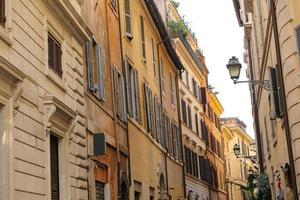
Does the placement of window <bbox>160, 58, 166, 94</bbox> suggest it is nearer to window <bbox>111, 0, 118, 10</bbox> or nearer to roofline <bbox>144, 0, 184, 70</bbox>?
roofline <bbox>144, 0, 184, 70</bbox>

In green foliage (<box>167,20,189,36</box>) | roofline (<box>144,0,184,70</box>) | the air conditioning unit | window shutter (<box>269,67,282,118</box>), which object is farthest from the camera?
green foliage (<box>167,20,189,36</box>)

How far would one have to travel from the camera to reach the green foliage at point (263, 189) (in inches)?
957

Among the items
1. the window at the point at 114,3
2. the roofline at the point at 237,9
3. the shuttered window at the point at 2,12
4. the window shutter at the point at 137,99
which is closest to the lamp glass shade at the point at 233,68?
the window at the point at 114,3

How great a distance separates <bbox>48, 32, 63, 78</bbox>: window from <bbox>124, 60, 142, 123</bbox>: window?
7.47 meters

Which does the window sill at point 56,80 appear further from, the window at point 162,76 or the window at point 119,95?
the window at point 162,76

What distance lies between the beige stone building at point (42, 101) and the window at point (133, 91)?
20.0 ft

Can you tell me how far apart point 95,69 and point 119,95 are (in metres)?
2.70

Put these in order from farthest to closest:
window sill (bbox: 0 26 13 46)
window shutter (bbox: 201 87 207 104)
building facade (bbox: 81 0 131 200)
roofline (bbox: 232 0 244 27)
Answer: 1. window shutter (bbox: 201 87 207 104)
2. roofline (bbox: 232 0 244 27)
3. building facade (bbox: 81 0 131 200)
4. window sill (bbox: 0 26 13 46)

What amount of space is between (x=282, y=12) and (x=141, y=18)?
11.4m

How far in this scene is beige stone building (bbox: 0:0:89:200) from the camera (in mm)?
9945

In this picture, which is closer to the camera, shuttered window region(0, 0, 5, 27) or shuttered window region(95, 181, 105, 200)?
shuttered window region(0, 0, 5, 27)

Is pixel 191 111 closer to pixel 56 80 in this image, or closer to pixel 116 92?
pixel 116 92

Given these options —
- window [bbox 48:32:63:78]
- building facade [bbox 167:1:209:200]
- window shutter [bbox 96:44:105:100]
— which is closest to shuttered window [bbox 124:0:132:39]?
window shutter [bbox 96:44:105:100]

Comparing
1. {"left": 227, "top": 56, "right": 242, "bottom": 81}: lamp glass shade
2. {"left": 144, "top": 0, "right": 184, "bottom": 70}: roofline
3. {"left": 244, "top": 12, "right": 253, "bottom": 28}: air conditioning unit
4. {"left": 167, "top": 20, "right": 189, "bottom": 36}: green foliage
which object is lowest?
{"left": 227, "top": 56, "right": 242, "bottom": 81}: lamp glass shade
